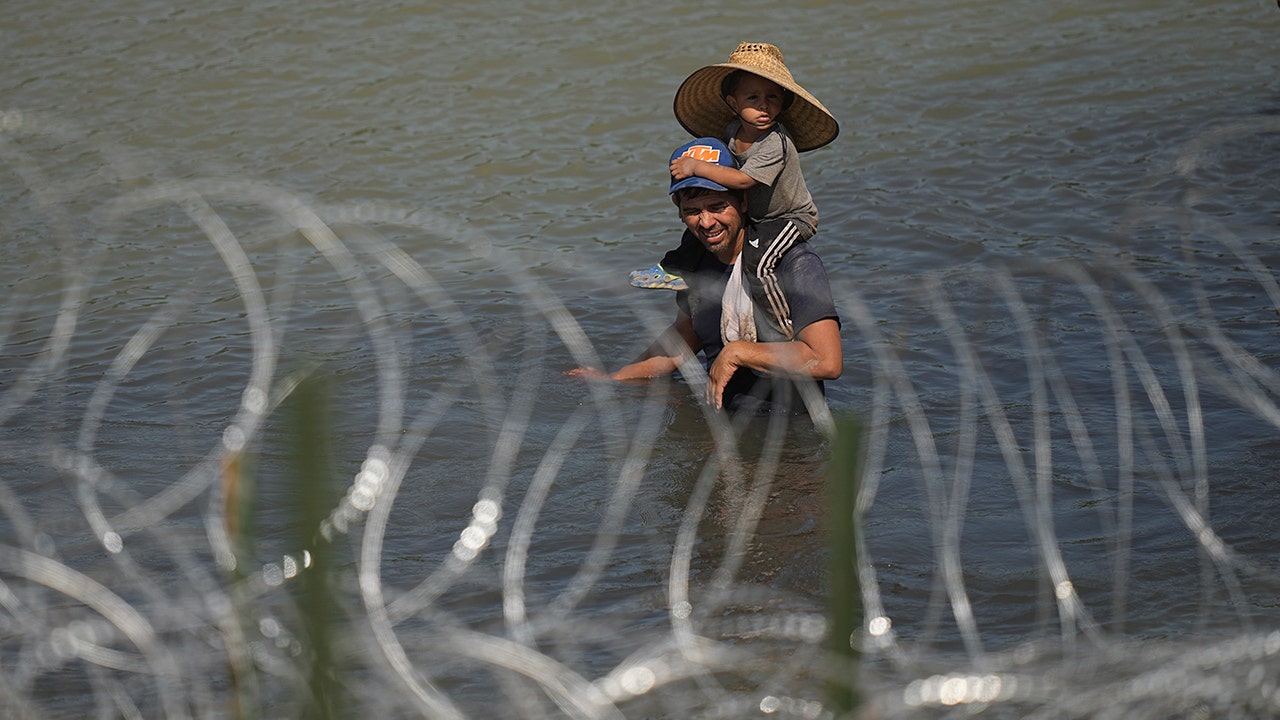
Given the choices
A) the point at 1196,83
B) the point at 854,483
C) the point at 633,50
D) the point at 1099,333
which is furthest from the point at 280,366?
the point at 1196,83

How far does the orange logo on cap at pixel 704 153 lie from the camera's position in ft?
16.3

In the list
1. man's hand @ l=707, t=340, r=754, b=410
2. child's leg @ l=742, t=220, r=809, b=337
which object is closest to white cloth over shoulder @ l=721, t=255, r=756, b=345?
child's leg @ l=742, t=220, r=809, b=337

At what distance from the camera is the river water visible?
355 centimetres

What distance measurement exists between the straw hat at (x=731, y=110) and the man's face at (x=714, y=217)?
45 cm

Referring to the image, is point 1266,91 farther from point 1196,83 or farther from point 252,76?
point 252,76

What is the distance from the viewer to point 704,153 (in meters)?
4.97

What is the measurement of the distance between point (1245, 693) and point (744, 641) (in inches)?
54.6

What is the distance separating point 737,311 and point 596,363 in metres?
1.68

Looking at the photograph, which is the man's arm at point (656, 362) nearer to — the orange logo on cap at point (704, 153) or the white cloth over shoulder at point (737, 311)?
the white cloth over shoulder at point (737, 311)

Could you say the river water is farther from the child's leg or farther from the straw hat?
the straw hat

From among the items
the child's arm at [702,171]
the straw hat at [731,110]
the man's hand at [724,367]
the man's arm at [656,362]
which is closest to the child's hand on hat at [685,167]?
the child's arm at [702,171]

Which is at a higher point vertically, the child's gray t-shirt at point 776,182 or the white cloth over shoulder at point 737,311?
the child's gray t-shirt at point 776,182

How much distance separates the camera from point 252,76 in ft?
40.5

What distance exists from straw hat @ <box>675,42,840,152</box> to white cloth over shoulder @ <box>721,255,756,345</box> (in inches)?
25.4
